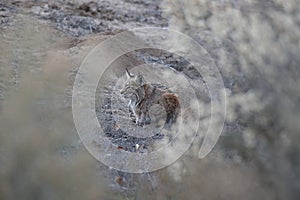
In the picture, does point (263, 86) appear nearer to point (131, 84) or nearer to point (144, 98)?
point (144, 98)

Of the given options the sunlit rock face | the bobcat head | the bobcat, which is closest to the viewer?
the sunlit rock face

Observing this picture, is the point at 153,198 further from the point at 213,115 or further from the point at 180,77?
the point at 180,77

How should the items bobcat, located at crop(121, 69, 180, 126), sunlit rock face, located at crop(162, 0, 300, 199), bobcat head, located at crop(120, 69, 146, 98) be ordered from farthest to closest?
bobcat head, located at crop(120, 69, 146, 98) → bobcat, located at crop(121, 69, 180, 126) → sunlit rock face, located at crop(162, 0, 300, 199)

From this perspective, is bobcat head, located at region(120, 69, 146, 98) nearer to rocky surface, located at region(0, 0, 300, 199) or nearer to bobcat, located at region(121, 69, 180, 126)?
bobcat, located at region(121, 69, 180, 126)

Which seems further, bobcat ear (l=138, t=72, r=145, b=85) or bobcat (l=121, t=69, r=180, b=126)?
bobcat ear (l=138, t=72, r=145, b=85)

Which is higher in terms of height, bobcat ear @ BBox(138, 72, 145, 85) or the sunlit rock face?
the sunlit rock face

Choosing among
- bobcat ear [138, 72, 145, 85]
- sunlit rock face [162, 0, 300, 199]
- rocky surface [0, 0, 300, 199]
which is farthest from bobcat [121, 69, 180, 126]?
sunlit rock face [162, 0, 300, 199]

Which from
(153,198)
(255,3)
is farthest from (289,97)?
(255,3)

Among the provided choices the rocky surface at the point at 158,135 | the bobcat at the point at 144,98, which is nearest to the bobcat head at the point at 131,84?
the bobcat at the point at 144,98
